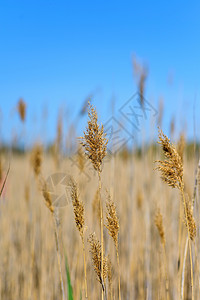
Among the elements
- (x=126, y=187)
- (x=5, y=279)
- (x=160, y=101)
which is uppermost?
(x=160, y=101)

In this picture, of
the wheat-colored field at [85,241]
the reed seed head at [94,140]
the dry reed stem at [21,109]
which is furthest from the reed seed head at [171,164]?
the dry reed stem at [21,109]

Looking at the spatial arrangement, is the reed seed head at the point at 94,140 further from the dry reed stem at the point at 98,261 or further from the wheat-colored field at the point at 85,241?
the wheat-colored field at the point at 85,241

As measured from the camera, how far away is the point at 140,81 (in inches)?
42.6

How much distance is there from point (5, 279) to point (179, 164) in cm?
127

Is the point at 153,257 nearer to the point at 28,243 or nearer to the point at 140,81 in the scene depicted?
the point at 28,243

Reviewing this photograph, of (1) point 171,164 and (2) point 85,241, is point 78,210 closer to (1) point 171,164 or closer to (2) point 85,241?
(1) point 171,164

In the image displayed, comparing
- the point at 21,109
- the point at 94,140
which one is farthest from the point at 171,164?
the point at 21,109

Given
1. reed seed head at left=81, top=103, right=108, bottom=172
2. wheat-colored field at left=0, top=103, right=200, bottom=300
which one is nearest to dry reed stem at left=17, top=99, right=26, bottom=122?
wheat-colored field at left=0, top=103, right=200, bottom=300

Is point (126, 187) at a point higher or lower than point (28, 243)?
higher

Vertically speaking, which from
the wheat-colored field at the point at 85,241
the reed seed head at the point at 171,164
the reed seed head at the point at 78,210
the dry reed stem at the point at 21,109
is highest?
the dry reed stem at the point at 21,109

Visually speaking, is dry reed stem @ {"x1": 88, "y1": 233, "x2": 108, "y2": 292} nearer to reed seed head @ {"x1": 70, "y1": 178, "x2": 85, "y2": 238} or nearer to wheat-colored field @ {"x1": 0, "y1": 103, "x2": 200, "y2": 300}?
reed seed head @ {"x1": 70, "y1": 178, "x2": 85, "y2": 238}

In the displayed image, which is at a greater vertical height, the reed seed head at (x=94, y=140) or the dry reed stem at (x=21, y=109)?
the dry reed stem at (x=21, y=109)

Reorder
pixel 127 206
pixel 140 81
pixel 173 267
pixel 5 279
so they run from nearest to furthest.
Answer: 1. pixel 140 81
2. pixel 173 267
3. pixel 5 279
4. pixel 127 206

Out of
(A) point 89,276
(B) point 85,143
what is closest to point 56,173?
(A) point 89,276
